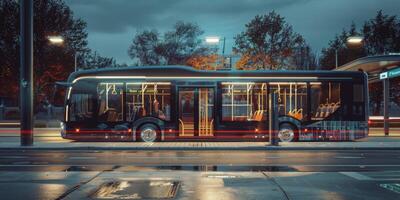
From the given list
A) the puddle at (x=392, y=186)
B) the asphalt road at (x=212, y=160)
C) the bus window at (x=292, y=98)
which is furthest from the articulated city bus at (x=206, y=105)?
the puddle at (x=392, y=186)

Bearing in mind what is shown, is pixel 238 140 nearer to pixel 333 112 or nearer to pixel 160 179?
pixel 333 112

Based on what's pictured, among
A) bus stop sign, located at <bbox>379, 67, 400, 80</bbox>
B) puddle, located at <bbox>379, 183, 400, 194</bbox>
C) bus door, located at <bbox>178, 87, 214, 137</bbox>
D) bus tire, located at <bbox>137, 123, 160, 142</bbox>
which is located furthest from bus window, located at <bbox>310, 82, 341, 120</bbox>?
puddle, located at <bbox>379, 183, 400, 194</bbox>

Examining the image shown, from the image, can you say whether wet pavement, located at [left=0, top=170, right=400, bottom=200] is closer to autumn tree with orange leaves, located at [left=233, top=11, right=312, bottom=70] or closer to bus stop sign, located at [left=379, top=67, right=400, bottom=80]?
bus stop sign, located at [left=379, top=67, right=400, bottom=80]

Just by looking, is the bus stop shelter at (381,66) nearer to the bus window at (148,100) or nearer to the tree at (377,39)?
the bus window at (148,100)

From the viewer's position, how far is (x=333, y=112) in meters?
24.8

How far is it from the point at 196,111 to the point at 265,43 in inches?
1180

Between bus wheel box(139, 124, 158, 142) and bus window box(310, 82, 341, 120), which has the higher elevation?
bus window box(310, 82, 341, 120)

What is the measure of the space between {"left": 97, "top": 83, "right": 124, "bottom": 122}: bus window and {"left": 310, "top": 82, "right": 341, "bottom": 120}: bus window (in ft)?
27.7

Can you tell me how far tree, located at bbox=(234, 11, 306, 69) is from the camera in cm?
5256

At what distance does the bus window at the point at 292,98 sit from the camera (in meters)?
24.6

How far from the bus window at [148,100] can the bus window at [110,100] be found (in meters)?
0.36

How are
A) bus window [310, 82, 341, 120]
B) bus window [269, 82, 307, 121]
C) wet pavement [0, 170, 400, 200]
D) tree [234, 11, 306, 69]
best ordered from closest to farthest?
1. wet pavement [0, 170, 400, 200]
2. bus window [269, 82, 307, 121]
3. bus window [310, 82, 341, 120]
4. tree [234, 11, 306, 69]

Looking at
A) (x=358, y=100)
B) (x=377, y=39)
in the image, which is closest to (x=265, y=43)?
(x=377, y=39)

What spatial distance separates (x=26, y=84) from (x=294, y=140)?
37.9ft
